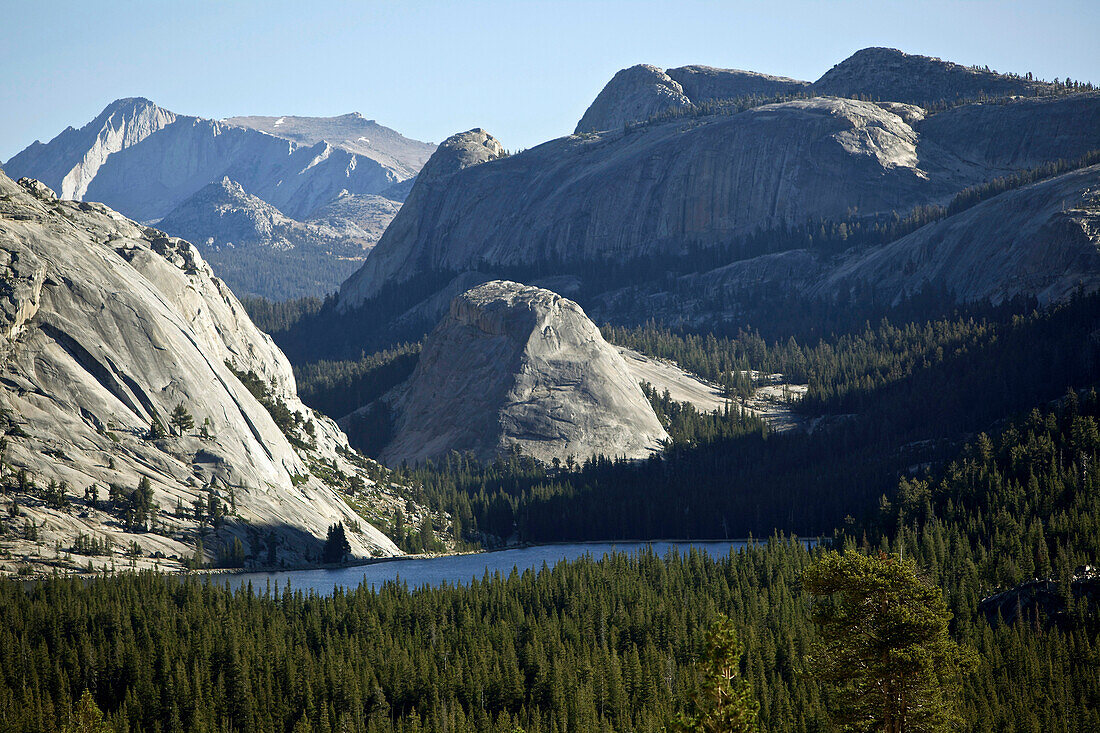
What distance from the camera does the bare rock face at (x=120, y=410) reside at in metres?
158

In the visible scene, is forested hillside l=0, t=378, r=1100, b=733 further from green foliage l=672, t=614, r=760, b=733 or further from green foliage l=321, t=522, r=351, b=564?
green foliage l=672, t=614, r=760, b=733

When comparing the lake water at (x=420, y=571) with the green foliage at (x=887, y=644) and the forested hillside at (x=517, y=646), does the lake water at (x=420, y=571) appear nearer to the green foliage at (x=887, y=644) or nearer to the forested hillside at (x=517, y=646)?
the forested hillside at (x=517, y=646)

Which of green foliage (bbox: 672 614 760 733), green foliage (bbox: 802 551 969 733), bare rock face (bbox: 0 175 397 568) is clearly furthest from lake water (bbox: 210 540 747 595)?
green foliage (bbox: 672 614 760 733)

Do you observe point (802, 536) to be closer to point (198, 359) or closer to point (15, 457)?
point (198, 359)

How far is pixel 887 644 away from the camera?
60344 millimetres

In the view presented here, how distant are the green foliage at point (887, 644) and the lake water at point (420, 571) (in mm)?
82473

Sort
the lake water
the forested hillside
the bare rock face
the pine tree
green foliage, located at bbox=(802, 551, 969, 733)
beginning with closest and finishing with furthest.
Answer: green foliage, located at bbox=(802, 551, 969, 733), the forested hillside, the lake water, the bare rock face, the pine tree

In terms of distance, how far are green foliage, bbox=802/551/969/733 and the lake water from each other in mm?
82473

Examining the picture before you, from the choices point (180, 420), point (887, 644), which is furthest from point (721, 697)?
point (180, 420)

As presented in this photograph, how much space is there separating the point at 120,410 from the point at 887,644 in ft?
443

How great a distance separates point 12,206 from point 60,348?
31.4 meters

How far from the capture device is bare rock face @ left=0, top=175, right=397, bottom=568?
158 metres

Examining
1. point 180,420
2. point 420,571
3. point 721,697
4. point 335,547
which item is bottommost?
point 721,697

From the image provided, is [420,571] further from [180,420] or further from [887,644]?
[887,644]
